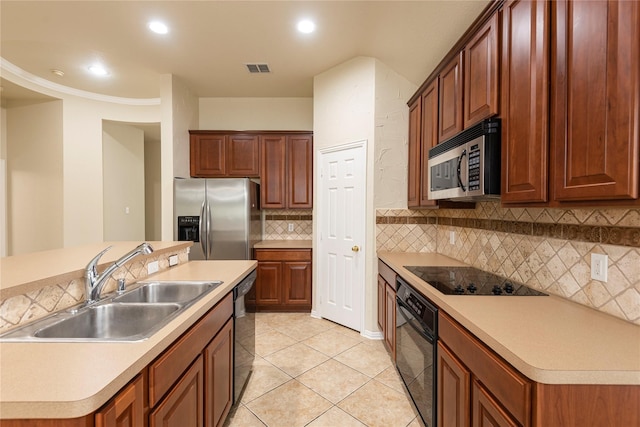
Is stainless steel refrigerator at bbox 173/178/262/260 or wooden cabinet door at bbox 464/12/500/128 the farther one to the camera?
stainless steel refrigerator at bbox 173/178/262/260

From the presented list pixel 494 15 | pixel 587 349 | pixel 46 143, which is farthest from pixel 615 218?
pixel 46 143

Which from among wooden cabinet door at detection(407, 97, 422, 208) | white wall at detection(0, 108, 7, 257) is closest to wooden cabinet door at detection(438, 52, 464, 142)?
wooden cabinet door at detection(407, 97, 422, 208)

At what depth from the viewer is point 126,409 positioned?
86 cm

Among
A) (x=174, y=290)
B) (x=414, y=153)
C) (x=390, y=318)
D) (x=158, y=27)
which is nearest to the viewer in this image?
(x=174, y=290)

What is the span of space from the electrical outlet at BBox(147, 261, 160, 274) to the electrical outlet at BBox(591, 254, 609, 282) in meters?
2.42

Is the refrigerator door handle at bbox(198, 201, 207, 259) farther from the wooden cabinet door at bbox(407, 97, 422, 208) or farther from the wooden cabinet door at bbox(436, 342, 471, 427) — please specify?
the wooden cabinet door at bbox(436, 342, 471, 427)

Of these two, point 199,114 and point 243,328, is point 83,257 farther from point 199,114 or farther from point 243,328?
point 199,114

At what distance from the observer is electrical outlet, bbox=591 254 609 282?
126cm

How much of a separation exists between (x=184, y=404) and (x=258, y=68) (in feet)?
11.3

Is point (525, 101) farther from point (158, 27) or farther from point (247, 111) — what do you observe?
point (247, 111)

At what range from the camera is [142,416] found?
0.94 meters

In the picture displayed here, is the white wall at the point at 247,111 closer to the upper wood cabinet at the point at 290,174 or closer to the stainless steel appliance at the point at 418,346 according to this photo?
the upper wood cabinet at the point at 290,174

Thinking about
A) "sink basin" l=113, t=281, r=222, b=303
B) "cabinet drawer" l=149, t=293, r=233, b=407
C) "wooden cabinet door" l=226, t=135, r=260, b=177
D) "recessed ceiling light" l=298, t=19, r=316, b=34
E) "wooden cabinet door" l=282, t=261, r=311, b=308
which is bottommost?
"wooden cabinet door" l=282, t=261, r=311, b=308

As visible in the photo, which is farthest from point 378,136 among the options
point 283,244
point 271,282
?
point 271,282
